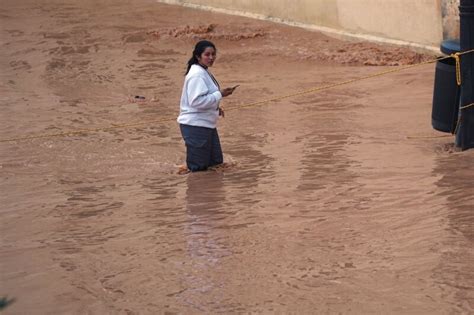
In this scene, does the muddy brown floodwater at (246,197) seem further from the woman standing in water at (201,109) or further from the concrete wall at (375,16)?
the concrete wall at (375,16)

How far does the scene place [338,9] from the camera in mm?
16594

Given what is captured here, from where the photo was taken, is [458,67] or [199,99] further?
[199,99]

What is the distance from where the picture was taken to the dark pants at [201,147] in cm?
903

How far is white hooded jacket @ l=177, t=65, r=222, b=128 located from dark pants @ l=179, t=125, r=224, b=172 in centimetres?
6

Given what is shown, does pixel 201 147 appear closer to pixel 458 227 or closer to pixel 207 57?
pixel 207 57

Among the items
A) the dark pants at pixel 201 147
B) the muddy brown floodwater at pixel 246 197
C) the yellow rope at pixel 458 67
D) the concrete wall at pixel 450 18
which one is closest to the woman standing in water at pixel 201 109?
the dark pants at pixel 201 147

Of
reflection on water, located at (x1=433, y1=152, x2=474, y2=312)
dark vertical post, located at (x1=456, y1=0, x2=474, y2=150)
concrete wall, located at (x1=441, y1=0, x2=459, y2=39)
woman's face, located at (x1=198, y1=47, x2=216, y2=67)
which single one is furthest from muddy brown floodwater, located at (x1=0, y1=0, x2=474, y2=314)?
woman's face, located at (x1=198, y1=47, x2=216, y2=67)

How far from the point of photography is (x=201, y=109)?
895 centimetres

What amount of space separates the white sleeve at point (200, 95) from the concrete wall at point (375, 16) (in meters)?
6.33

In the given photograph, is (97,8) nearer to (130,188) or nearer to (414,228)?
(130,188)

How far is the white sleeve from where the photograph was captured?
8.79 meters

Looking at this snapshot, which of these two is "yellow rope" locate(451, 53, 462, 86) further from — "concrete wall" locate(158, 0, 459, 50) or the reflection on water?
"concrete wall" locate(158, 0, 459, 50)

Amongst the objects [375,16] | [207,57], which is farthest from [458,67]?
[375,16]

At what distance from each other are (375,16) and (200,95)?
7605mm
